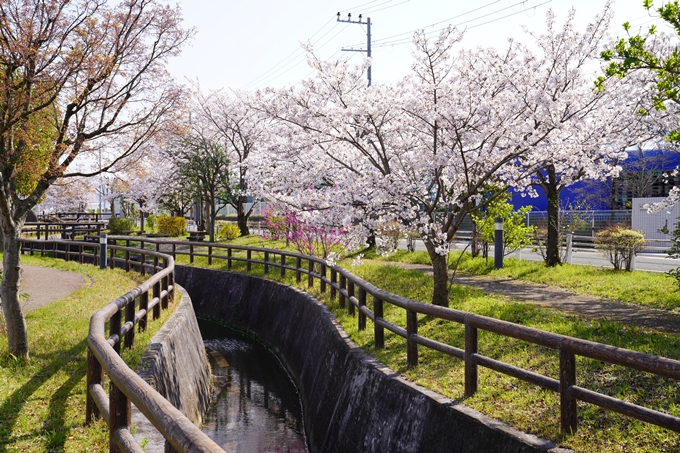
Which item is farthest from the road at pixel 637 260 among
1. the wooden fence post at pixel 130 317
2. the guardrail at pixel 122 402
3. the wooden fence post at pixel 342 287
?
the guardrail at pixel 122 402

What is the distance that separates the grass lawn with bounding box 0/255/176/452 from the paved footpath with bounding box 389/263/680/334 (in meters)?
6.98

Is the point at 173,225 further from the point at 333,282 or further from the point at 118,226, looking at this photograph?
the point at 333,282

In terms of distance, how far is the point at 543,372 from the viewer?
7.34 m

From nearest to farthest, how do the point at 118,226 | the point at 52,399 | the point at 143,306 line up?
the point at 52,399
the point at 143,306
the point at 118,226

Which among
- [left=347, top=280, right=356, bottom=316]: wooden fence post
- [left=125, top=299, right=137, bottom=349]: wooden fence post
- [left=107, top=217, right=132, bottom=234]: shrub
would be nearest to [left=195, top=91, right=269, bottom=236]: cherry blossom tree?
[left=107, top=217, right=132, bottom=234]: shrub

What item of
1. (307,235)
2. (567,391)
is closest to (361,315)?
(567,391)

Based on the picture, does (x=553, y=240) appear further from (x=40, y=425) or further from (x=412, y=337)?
(x=40, y=425)

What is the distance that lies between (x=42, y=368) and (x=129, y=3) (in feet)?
17.5

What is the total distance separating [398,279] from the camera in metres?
15.6

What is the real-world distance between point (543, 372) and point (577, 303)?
518 cm

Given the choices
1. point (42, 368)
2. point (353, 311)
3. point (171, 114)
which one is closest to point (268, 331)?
point (353, 311)

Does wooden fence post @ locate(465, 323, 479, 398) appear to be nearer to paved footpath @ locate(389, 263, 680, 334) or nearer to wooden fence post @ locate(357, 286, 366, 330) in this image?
wooden fence post @ locate(357, 286, 366, 330)

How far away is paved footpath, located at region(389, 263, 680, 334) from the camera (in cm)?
1021

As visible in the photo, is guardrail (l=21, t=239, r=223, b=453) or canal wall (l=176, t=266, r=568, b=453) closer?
guardrail (l=21, t=239, r=223, b=453)
